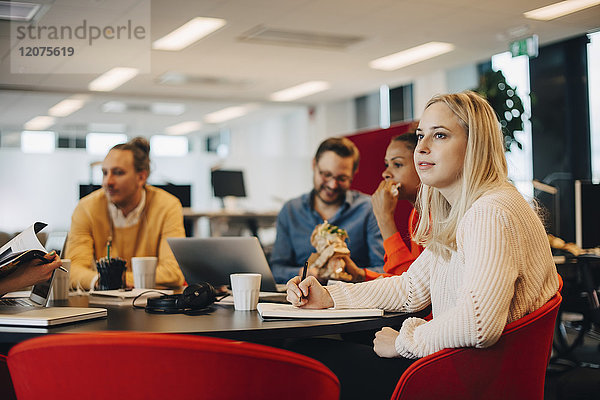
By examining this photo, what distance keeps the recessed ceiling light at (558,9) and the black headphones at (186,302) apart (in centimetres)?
537

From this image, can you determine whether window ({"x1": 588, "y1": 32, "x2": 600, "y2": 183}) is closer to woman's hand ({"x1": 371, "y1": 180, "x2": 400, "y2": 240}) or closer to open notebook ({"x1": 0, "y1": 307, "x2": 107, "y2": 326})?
woman's hand ({"x1": 371, "y1": 180, "x2": 400, "y2": 240})

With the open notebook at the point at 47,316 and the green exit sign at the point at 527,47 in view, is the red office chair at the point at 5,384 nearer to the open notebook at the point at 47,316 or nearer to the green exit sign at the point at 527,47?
the open notebook at the point at 47,316

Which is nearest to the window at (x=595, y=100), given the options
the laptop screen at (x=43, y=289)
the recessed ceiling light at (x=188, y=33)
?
the recessed ceiling light at (x=188, y=33)

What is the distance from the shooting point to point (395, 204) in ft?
7.47

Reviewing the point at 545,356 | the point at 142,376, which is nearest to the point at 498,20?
the point at 545,356

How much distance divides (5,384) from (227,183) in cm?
720

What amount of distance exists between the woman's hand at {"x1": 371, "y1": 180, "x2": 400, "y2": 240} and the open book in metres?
1.17

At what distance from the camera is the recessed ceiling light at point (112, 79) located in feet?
27.7

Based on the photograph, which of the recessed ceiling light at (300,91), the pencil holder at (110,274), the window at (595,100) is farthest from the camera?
the recessed ceiling light at (300,91)

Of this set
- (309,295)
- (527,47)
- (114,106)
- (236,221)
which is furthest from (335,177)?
(114,106)

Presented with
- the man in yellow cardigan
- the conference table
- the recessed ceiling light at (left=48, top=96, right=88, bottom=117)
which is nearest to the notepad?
the conference table

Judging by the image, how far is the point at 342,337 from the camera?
2.30m

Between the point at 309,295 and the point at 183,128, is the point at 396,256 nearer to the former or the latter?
the point at 309,295

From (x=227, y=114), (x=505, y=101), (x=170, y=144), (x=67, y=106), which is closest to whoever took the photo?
(x=505, y=101)
